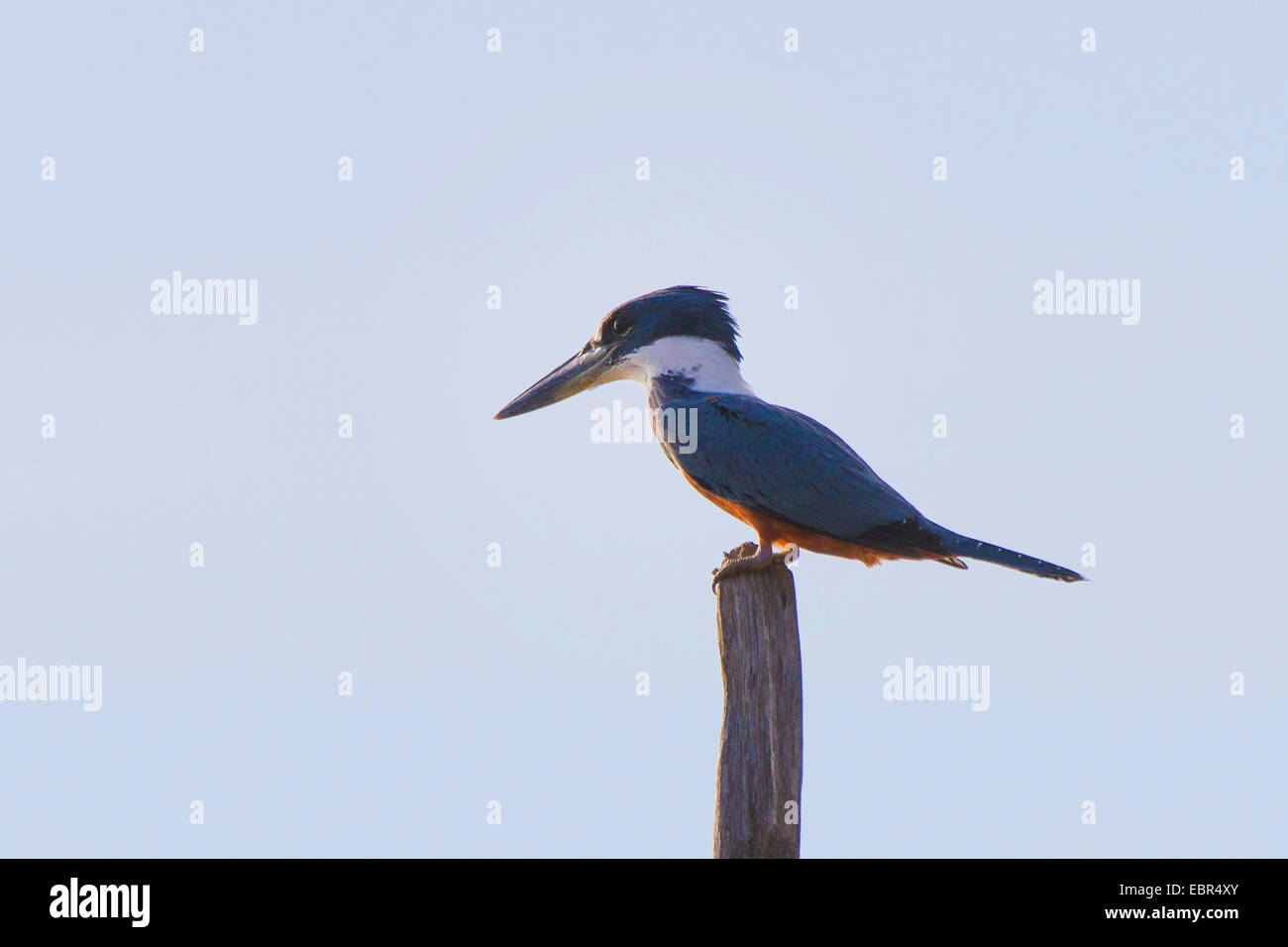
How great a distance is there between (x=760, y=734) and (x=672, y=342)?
3.26m

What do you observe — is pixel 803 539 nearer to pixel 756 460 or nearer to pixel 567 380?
pixel 756 460

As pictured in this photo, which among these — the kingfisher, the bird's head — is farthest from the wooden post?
the bird's head

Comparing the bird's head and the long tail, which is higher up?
the bird's head

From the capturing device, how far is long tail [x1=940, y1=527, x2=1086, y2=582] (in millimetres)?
7504

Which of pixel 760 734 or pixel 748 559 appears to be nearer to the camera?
pixel 760 734

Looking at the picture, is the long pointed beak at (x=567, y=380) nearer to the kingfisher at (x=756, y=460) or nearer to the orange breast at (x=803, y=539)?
the kingfisher at (x=756, y=460)

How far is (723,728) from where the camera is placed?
266 inches

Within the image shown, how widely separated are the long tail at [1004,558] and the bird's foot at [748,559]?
0.85 m

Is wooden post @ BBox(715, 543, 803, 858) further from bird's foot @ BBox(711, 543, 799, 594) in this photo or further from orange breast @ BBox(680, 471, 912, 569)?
orange breast @ BBox(680, 471, 912, 569)

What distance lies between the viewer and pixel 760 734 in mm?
6625

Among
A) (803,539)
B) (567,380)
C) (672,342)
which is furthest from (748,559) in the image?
(567,380)

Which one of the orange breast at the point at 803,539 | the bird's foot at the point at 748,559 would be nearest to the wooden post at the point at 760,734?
the bird's foot at the point at 748,559
